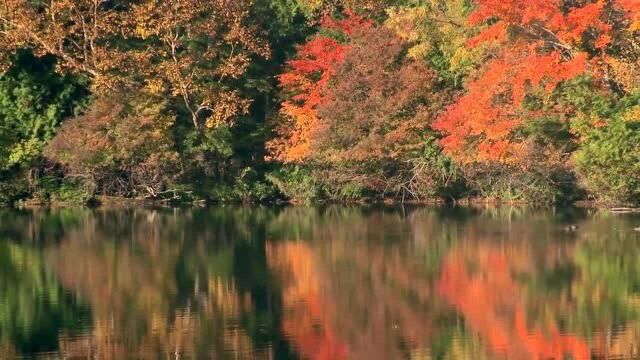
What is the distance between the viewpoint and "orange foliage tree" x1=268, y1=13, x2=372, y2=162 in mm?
40875

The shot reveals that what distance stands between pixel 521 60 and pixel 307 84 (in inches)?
363

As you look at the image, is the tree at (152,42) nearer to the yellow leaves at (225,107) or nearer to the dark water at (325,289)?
the yellow leaves at (225,107)

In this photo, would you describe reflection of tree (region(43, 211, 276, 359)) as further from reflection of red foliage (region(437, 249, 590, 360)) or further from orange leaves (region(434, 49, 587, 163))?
orange leaves (region(434, 49, 587, 163))

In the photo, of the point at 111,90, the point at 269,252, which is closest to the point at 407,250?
the point at 269,252

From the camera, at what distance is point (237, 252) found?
27062mm

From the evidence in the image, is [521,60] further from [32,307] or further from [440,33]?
[32,307]

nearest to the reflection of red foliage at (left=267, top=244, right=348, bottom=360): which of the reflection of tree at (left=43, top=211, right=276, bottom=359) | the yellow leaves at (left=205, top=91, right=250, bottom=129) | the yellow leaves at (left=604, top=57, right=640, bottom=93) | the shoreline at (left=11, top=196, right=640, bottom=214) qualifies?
the reflection of tree at (left=43, top=211, right=276, bottom=359)

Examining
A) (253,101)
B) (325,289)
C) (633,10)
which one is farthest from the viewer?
(253,101)

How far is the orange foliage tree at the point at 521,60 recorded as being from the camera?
33.8 meters

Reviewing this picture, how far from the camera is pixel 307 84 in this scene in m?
41.8

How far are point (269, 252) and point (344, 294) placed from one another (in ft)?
20.3

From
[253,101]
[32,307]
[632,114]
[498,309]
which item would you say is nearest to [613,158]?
[632,114]

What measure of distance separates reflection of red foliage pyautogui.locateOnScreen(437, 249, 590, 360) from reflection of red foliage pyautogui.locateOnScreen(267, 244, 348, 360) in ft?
6.78

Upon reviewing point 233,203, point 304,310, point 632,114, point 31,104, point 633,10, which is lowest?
point 304,310
